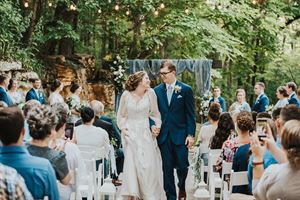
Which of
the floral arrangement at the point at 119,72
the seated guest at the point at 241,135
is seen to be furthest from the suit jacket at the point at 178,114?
the floral arrangement at the point at 119,72

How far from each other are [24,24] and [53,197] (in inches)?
495

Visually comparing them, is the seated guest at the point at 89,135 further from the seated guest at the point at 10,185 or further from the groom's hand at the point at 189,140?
the seated guest at the point at 10,185

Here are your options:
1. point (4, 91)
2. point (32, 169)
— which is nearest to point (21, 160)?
point (32, 169)

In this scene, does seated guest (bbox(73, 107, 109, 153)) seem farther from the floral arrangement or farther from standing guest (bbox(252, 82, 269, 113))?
the floral arrangement

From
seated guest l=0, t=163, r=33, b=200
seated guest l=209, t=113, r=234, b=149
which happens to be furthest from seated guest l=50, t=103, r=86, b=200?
seated guest l=209, t=113, r=234, b=149

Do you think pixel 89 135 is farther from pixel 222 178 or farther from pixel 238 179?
pixel 238 179

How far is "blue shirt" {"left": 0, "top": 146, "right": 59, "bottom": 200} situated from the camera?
331cm

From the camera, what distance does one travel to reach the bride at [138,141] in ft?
22.9

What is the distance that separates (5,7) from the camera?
13.8 metres

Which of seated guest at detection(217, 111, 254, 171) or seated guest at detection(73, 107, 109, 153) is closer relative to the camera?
seated guest at detection(217, 111, 254, 171)

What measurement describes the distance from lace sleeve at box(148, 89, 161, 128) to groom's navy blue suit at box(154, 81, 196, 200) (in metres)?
0.14

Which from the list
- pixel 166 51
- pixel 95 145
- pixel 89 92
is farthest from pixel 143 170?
pixel 166 51

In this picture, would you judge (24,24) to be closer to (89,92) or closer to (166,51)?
(89,92)

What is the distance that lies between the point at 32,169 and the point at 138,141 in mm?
→ 3686
